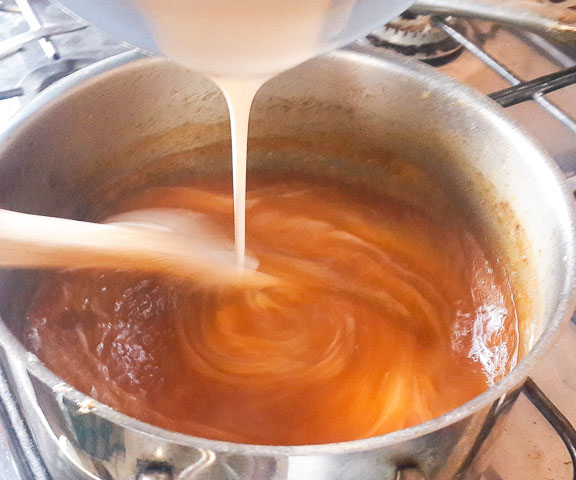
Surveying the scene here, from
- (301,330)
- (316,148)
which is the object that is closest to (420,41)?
(316,148)

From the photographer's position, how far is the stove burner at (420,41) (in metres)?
1.25

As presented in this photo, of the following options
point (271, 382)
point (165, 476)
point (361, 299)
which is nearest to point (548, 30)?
point (361, 299)

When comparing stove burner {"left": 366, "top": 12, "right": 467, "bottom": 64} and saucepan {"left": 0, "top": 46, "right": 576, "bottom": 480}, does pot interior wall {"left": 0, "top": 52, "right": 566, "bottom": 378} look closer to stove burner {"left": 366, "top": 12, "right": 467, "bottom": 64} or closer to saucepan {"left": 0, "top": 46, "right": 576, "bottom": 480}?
saucepan {"left": 0, "top": 46, "right": 576, "bottom": 480}

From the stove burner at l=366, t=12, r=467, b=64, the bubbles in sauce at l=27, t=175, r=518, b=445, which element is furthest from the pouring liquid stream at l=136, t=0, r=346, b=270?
the stove burner at l=366, t=12, r=467, b=64

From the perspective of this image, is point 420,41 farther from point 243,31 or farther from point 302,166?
point 243,31

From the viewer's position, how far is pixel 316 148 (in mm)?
1162

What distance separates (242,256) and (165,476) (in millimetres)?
465

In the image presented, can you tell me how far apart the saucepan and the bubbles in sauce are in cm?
6

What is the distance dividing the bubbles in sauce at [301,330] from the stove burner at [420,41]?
301 millimetres

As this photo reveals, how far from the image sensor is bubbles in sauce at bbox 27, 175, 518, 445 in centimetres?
86

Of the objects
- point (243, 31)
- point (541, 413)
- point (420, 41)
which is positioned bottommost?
point (541, 413)

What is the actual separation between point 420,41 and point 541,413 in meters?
0.73

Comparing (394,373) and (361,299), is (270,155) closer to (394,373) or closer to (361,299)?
(361,299)

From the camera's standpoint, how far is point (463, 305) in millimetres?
1021
